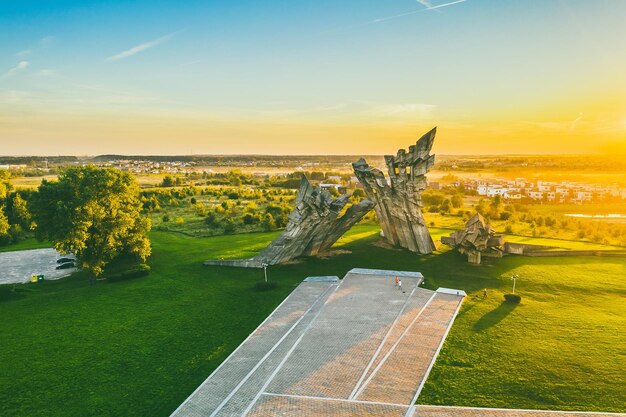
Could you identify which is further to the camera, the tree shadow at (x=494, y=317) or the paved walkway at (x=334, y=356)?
the tree shadow at (x=494, y=317)

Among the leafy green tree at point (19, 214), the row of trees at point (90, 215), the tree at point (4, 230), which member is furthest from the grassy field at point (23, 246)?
the row of trees at point (90, 215)

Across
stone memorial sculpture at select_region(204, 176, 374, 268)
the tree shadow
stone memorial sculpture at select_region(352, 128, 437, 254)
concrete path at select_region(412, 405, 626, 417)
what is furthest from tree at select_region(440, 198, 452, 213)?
concrete path at select_region(412, 405, 626, 417)

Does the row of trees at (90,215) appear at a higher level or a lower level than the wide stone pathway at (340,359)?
higher

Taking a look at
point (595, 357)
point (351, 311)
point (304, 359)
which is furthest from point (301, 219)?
point (595, 357)

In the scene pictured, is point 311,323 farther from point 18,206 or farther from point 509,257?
point 18,206

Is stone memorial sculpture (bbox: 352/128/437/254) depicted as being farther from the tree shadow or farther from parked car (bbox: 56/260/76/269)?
parked car (bbox: 56/260/76/269)

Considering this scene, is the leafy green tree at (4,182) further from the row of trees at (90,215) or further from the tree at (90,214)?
the tree at (90,214)

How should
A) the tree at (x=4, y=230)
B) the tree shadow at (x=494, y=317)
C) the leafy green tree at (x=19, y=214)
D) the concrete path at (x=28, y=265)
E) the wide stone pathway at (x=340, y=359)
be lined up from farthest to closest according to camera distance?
1. the leafy green tree at (x=19, y=214)
2. the tree at (x=4, y=230)
3. the concrete path at (x=28, y=265)
4. the tree shadow at (x=494, y=317)
5. the wide stone pathway at (x=340, y=359)
